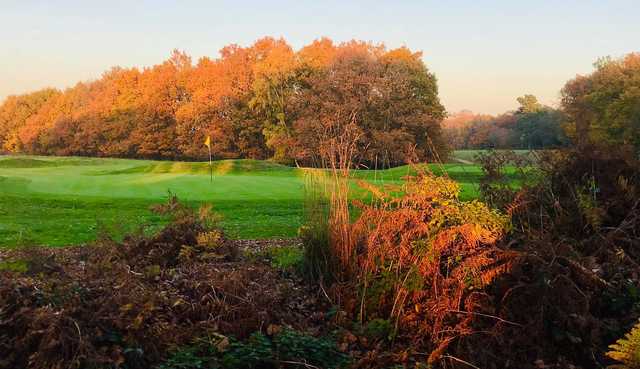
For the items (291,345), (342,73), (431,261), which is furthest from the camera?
(342,73)

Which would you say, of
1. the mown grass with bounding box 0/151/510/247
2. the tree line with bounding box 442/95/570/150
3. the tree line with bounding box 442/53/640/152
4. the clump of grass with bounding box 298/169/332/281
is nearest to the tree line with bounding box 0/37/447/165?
the tree line with bounding box 442/53/640/152

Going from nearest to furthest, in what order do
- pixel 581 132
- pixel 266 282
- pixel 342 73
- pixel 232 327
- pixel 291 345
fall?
pixel 291 345, pixel 232 327, pixel 266 282, pixel 581 132, pixel 342 73

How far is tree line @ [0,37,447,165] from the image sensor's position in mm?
43875

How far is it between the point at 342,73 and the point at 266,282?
40.4 metres

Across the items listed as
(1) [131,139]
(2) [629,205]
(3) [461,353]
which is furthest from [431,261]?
(1) [131,139]

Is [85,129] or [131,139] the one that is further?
[85,129]

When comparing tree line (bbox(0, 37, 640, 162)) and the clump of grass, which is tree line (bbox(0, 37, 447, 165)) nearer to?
tree line (bbox(0, 37, 640, 162))

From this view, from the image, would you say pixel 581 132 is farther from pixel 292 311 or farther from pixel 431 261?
pixel 292 311

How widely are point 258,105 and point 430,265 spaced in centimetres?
4615

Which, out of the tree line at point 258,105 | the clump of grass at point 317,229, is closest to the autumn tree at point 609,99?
the tree line at point 258,105

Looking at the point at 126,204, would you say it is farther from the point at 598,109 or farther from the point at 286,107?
the point at 598,109

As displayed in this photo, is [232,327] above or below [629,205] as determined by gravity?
below

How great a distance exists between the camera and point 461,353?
4.45m

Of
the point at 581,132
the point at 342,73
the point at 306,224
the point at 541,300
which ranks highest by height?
the point at 342,73
